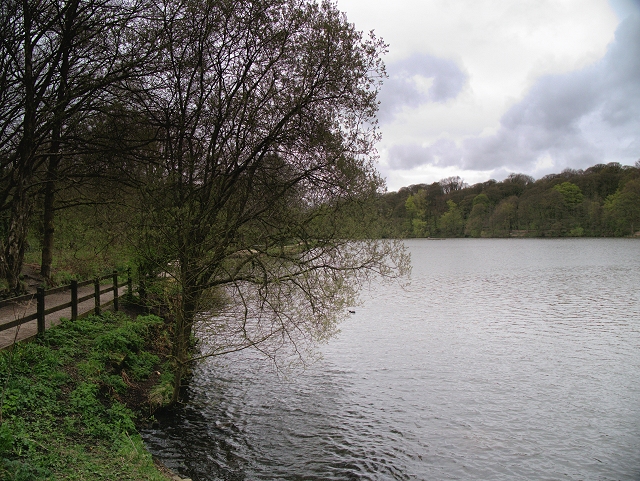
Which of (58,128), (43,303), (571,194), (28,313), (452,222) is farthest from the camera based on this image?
(452,222)

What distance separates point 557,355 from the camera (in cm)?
1672

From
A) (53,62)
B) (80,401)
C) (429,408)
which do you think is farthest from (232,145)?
(429,408)

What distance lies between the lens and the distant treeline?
103 meters

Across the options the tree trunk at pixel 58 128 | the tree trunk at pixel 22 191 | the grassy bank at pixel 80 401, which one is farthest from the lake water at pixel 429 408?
the tree trunk at pixel 58 128

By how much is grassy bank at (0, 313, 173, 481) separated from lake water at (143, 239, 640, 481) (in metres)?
1.12

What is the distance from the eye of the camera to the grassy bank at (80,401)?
20.7ft

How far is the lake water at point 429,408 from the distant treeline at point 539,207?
236 ft

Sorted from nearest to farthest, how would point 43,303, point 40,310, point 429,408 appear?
point 43,303 < point 40,310 < point 429,408

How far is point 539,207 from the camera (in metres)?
116

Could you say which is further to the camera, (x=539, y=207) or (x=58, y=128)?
(x=539, y=207)

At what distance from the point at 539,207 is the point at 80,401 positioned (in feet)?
401

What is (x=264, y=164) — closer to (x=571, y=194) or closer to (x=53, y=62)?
(x=53, y=62)

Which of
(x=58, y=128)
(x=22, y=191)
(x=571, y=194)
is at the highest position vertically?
(x=571, y=194)

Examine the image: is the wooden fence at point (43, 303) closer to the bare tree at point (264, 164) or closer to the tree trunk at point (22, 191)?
the tree trunk at point (22, 191)
